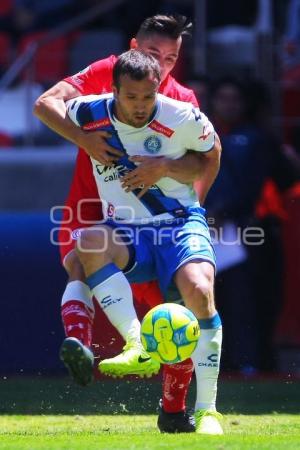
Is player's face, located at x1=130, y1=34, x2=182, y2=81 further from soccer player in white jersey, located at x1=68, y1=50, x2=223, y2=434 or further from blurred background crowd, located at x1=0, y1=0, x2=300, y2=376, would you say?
blurred background crowd, located at x1=0, y1=0, x2=300, y2=376

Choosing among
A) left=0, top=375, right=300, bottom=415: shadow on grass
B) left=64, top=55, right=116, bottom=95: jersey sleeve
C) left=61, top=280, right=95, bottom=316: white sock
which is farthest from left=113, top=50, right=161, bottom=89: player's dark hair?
left=0, top=375, right=300, bottom=415: shadow on grass

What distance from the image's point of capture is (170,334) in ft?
22.3

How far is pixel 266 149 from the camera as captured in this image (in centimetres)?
1060

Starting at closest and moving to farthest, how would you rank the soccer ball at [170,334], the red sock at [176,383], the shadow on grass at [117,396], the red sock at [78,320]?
the soccer ball at [170,334]
the red sock at [78,320]
the red sock at [176,383]
the shadow on grass at [117,396]

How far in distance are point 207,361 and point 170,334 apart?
0.45m

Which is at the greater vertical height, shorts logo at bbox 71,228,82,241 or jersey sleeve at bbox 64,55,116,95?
jersey sleeve at bbox 64,55,116,95

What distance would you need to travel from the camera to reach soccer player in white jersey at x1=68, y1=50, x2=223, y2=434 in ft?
23.0

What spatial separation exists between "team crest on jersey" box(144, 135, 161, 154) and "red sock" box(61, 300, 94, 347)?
892 mm

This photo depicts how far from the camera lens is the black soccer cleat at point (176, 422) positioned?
7.49 metres

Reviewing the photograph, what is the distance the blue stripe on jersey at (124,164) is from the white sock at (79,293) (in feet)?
1.77

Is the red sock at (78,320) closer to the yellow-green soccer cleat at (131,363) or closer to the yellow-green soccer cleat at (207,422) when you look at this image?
the yellow-green soccer cleat at (131,363)

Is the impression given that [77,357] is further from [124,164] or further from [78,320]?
[124,164]

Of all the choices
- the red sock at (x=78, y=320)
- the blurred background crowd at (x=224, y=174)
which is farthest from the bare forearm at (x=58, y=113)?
the blurred background crowd at (x=224, y=174)

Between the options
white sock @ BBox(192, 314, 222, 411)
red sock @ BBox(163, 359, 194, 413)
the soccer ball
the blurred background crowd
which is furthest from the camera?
the blurred background crowd
